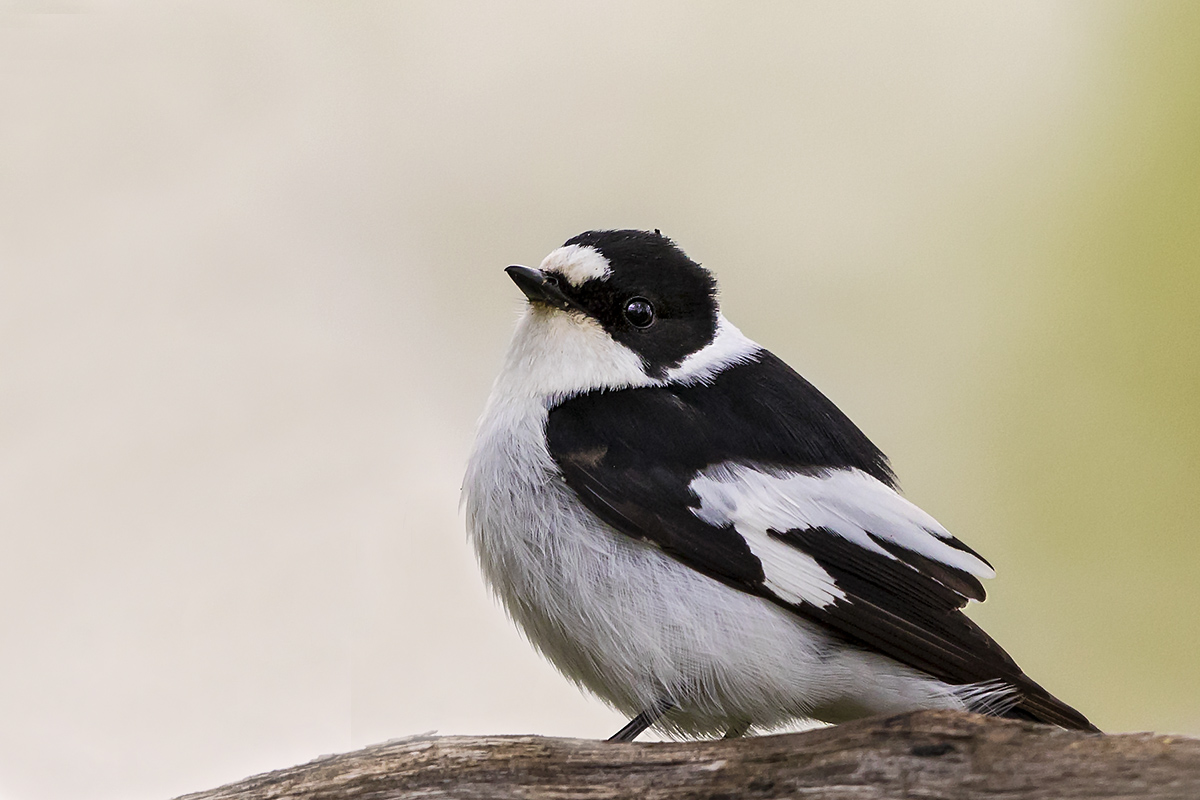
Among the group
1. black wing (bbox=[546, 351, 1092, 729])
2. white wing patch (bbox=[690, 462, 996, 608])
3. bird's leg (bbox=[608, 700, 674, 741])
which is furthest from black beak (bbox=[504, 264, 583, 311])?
bird's leg (bbox=[608, 700, 674, 741])

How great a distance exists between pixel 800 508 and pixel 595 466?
0.28 m

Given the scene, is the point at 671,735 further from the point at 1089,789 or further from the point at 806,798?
the point at 1089,789

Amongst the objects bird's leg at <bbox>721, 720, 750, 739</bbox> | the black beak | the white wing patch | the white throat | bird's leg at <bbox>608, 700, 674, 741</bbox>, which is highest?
the black beak

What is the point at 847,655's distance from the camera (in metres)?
1.35

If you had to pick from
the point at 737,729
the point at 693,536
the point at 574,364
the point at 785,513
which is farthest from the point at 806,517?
the point at 574,364

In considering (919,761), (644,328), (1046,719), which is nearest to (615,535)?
(644,328)

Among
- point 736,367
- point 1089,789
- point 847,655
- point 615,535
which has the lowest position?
point 1089,789

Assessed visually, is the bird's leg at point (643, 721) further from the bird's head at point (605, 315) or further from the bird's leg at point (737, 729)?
the bird's head at point (605, 315)

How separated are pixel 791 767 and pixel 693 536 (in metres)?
0.30

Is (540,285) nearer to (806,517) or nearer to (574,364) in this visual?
(574,364)

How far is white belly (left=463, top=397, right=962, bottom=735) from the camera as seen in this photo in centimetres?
136

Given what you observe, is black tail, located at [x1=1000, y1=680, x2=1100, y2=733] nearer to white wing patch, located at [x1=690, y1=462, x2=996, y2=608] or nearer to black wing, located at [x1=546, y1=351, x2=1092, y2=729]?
black wing, located at [x1=546, y1=351, x2=1092, y2=729]

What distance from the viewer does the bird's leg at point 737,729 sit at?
1469mm

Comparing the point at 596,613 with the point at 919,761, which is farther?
the point at 596,613
